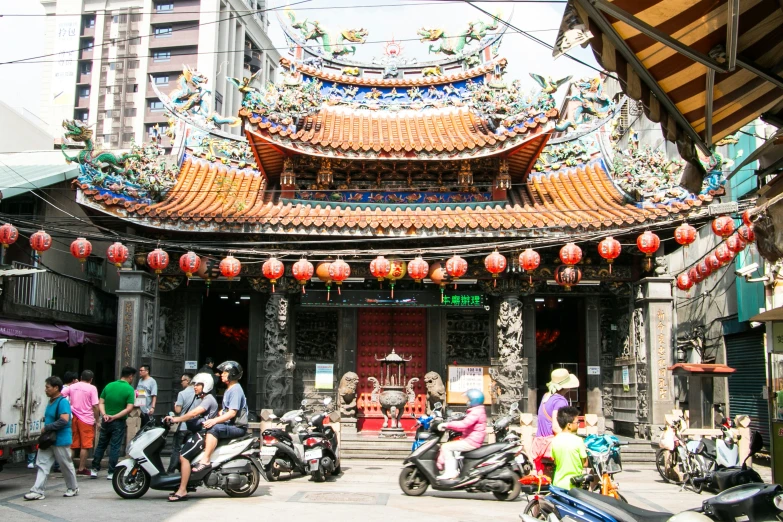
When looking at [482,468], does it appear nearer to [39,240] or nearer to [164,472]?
[164,472]

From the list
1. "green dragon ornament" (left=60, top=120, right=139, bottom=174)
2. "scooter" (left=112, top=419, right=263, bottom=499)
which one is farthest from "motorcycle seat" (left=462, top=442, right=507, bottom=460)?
"green dragon ornament" (left=60, top=120, right=139, bottom=174)

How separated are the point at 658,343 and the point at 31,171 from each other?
15.2 metres


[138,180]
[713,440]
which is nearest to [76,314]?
[138,180]

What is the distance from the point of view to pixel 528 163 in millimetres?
16547

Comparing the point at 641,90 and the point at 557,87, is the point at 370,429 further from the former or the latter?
the point at 641,90

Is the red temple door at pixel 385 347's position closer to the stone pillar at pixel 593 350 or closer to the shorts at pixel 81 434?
the stone pillar at pixel 593 350

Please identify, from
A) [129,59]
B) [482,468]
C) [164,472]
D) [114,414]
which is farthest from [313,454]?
[129,59]

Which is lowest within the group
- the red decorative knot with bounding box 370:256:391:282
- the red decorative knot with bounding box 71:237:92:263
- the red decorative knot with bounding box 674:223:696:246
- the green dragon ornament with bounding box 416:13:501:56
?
the red decorative knot with bounding box 370:256:391:282

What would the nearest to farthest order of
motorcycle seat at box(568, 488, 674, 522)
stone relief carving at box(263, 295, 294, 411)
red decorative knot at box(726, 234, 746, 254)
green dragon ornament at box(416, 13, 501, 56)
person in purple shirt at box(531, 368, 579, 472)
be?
motorcycle seat at box(568, 488, 674, 522), person in purple shirt at box(531, 368, 579, 472), red decorative knot at box(726, 234, 746, 254), stone relief carving at box(263, 295, 294, 411), green dragon ornament at box(416, 13, 501, 56)

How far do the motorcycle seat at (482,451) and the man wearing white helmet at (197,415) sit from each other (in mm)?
→ 3431

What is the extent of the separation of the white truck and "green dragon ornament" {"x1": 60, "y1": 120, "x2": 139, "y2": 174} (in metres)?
4.64

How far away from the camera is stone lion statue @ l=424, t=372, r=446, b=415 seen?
16344 millimetres

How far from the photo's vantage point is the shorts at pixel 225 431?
30.8 feet

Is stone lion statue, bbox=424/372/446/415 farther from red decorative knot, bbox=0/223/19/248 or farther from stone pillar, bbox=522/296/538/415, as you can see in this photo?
red decorative knot, bbox=0/223/19/248
